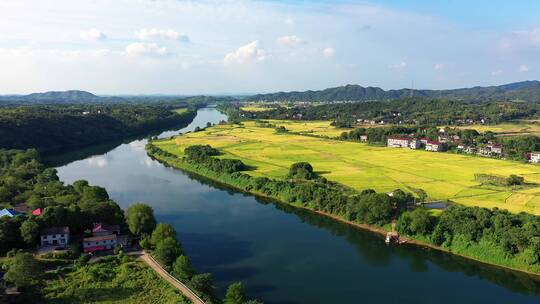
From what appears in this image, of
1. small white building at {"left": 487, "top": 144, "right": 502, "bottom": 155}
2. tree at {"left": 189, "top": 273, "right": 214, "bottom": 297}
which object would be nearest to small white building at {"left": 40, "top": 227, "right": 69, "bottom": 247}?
tree at {"left": 189, "top": 273, "right": 214, "bottom": 297}

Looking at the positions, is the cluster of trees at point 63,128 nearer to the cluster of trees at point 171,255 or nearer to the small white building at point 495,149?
the cluster of trees at point 171,255

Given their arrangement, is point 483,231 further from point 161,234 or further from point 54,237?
point 54,237

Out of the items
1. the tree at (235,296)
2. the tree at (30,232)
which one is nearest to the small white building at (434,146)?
the tree at (235,296)

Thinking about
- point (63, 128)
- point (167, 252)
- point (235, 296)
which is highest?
point (63, 128)

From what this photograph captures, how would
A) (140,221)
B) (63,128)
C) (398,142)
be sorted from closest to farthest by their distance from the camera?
1. (140,221)
2. (398,142)
3. (63,128)

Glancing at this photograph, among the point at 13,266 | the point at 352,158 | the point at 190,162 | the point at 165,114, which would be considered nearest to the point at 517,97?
the point at 165,114

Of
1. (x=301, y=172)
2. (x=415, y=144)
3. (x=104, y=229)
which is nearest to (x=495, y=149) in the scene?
(x=415, y=144)

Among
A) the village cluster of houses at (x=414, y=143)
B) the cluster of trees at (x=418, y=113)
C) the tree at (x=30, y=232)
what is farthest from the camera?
the cluster of trees at (x=418, y=113)
